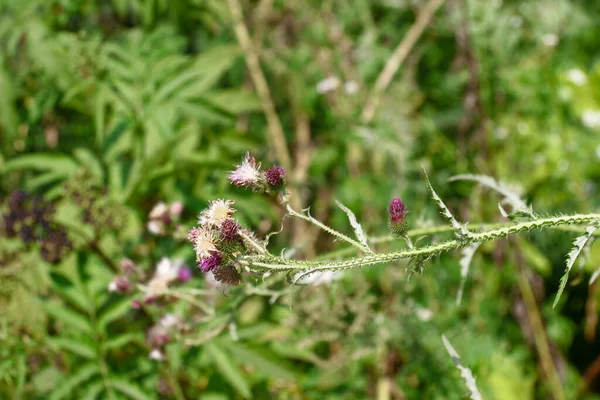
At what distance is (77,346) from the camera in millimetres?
2025

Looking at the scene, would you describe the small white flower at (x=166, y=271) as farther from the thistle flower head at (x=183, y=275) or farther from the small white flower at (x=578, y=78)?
the small white flower at (x=578, y=78)

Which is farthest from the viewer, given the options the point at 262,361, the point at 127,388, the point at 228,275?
the point at 262,361

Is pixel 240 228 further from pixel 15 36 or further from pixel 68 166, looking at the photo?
pixel 15 36

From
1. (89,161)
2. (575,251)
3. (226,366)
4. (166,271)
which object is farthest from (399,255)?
(89,161)

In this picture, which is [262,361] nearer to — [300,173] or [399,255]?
[399,255]

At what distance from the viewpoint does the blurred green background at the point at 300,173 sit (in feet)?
7.21

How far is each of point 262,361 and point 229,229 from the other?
1.19m

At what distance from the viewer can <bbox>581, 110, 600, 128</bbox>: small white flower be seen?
3.36 meters

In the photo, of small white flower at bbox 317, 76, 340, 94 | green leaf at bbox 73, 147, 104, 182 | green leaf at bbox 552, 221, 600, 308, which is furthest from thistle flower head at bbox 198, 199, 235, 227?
small white flower at bbox 317, 76, 340, 94

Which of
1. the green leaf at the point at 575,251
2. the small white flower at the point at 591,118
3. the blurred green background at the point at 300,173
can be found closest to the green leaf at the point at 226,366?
the blurred green background at the point at 300,173

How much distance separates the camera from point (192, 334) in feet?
6.49

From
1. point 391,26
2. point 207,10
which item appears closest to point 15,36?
point 207,10

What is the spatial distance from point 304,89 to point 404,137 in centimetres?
63

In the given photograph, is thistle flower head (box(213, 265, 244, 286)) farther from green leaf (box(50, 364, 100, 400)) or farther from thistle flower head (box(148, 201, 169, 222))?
green leaf (box(50, 364, 100, 400))
